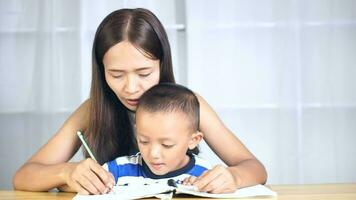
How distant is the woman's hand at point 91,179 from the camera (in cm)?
132

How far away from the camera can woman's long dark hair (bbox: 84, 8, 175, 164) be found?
1.55 meters

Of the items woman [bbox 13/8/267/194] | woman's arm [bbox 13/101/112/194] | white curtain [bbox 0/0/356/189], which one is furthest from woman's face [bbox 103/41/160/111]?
white curtain [bbox 0/0/356/189]

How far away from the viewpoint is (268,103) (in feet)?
9.90

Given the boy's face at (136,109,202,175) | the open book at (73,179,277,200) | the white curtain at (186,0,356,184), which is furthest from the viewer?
the white curtain at (186,0,356,184)

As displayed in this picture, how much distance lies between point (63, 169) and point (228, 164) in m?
0.47

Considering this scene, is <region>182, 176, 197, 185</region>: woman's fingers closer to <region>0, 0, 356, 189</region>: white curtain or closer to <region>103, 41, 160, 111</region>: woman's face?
<region>103, 41, 160, 111</region>: woman's face

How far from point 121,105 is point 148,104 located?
0.36 m

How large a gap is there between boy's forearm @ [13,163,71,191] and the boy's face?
8.8 inches

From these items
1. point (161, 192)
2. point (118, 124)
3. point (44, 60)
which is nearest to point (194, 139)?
point (161, 192)

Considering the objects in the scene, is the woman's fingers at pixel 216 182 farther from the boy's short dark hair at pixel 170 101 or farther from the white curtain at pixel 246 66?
the white curtain at pixel 246 66

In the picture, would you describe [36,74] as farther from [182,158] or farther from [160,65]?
[182,158]

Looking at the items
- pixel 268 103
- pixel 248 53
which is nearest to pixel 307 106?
pixel 268 103

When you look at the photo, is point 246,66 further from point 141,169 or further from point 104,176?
point 104,176

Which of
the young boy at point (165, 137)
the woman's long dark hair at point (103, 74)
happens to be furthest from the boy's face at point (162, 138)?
the woman's long dark hair at point (103, 74)
